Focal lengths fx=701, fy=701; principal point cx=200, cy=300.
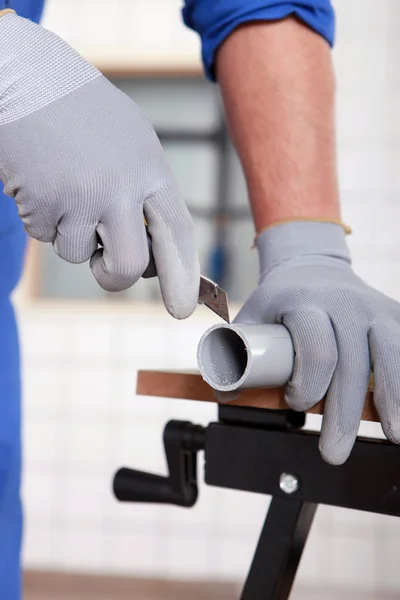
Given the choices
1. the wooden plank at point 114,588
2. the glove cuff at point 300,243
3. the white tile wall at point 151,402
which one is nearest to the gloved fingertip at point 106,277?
the glove cuff at point 300,243

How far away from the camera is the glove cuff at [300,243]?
0.73m

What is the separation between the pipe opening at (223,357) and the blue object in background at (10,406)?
383mm

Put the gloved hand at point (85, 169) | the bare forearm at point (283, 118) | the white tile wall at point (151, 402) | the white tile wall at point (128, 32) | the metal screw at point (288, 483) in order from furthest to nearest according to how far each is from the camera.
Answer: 1. the white tile wall at point (128, 32)
2. the white tile wall at point (151, 402)
3. the bare forearm at point (283, 118)
4. the metal screw at point (288, 483)
5. the gloved hand at point (85, 169)

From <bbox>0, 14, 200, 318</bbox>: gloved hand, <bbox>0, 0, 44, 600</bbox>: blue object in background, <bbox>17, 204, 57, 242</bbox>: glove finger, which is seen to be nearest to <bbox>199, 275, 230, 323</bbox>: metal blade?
<bbox>0, 14, 200, 318</bbox>: gloved hand

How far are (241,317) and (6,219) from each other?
0.32m

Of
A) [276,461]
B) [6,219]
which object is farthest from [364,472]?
[6,219]

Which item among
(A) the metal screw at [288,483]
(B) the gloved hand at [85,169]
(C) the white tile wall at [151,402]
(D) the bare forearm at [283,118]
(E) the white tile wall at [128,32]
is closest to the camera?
(B) the gloved hand at [85,169]

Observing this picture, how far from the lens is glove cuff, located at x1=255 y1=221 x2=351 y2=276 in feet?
2.39

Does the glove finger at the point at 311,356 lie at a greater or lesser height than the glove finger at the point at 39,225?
lesser

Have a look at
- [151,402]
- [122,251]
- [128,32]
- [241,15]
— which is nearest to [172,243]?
[122,251]

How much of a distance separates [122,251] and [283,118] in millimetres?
345

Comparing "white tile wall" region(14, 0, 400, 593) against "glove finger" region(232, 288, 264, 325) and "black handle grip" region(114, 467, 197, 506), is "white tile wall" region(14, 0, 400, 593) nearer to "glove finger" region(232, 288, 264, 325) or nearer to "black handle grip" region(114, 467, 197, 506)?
"black handle grip" region(114, 467, 197, 506)

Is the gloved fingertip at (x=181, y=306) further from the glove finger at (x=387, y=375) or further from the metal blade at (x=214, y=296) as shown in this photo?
the glove finger at (x=387, y=375)

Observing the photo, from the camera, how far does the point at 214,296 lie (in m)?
0.60
